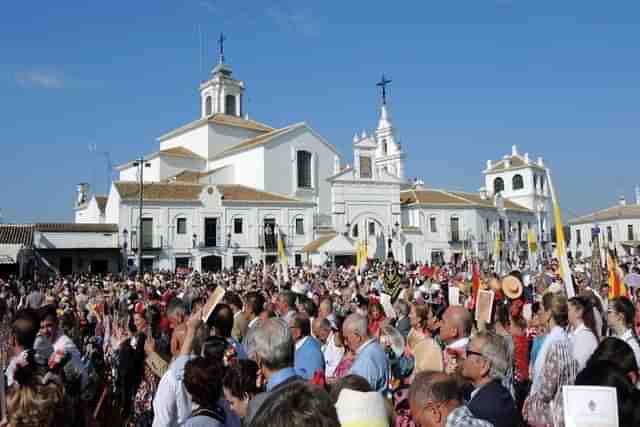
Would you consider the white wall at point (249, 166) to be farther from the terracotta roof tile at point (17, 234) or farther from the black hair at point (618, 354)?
the black hair at point (618, 354)

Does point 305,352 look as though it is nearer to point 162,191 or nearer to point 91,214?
point 162,191

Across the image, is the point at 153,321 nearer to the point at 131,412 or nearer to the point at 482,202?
the point at 131,412

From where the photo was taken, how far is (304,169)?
1825 inches

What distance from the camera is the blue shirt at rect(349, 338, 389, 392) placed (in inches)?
184

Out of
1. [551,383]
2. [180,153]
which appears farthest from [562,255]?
[180,153]

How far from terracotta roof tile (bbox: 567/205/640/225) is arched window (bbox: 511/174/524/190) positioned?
8945 millimetres

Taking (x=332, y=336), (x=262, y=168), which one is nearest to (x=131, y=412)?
(x=332, y=336)

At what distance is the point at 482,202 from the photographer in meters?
56.4

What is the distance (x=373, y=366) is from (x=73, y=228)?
34.2m

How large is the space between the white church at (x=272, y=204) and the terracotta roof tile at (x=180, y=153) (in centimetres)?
10

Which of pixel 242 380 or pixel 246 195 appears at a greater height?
pixel 246 195

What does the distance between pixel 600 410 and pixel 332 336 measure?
4.36 metres

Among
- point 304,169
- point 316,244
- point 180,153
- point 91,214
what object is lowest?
point 316,244

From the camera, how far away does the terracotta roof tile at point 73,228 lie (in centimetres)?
3384
